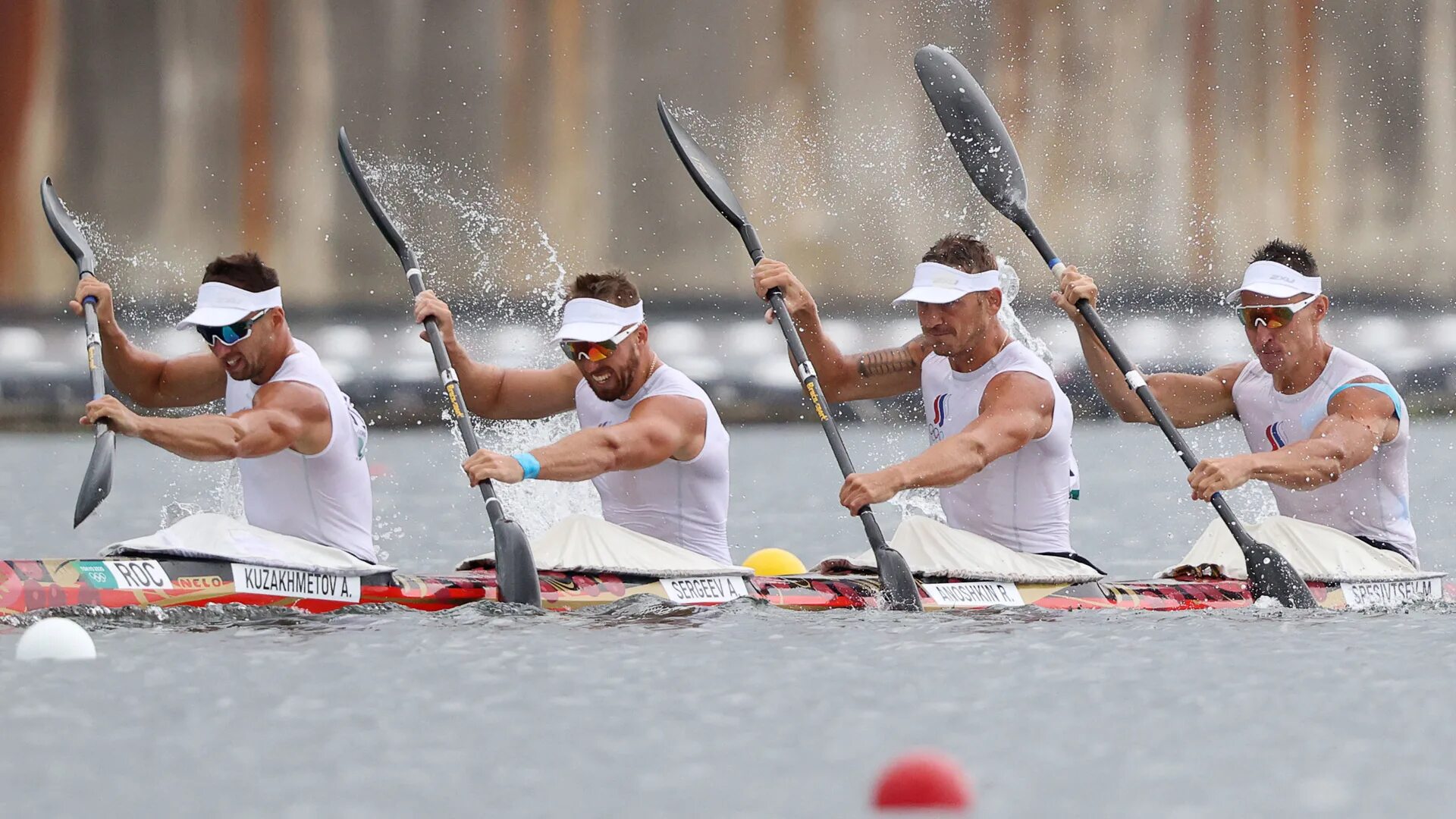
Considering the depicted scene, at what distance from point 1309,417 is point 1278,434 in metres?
0.21

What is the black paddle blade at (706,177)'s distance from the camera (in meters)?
9.98

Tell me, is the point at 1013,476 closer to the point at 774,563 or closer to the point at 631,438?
the point at 631,438

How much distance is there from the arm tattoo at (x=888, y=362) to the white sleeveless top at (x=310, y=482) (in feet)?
7.69

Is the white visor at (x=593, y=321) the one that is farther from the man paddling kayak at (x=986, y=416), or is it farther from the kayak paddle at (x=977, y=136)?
the kayak paddle at (x=977, y=136)

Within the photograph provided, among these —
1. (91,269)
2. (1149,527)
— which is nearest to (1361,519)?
(91,269)

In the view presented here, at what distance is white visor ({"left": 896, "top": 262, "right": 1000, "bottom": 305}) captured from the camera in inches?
325

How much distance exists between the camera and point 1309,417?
28.2 feet

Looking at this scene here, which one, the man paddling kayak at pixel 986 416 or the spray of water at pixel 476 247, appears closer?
the man paddling kayak at pixel 986 416

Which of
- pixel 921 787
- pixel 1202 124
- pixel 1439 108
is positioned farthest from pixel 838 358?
pixel 1439 108

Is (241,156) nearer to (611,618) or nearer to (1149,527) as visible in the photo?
(1149,527)

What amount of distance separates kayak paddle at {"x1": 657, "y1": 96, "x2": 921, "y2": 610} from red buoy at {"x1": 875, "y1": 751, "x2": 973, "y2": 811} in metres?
3.26

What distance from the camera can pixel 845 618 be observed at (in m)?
7.95

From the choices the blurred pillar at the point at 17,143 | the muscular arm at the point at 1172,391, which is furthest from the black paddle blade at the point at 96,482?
the blurred pillar at the point at 17,143

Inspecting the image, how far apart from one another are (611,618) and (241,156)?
26.8 m
